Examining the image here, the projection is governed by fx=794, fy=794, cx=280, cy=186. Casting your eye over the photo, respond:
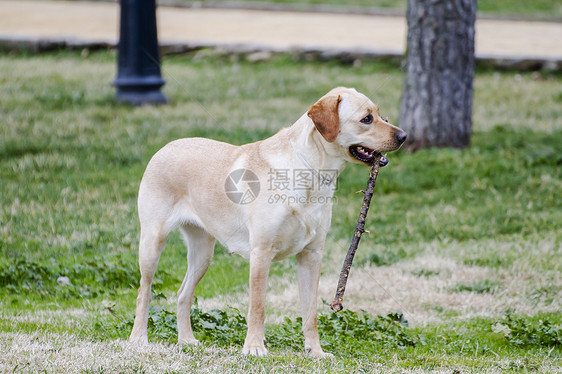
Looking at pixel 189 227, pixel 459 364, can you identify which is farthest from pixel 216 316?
pixel 459 364

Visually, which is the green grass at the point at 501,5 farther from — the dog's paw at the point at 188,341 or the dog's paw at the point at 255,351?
the dog's paw at the point at 255,351

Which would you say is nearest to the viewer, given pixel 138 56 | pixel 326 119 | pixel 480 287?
pixel 326 119

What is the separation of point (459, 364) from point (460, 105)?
579cm

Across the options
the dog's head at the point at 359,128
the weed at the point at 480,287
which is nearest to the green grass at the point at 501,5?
the weed at the point at 480,287

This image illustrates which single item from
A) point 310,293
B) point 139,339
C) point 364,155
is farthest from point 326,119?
point 139,339

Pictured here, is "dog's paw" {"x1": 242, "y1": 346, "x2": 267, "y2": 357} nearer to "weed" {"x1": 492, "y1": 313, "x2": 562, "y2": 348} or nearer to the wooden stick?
the wooden stick

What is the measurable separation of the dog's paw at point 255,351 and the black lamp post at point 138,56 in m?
8.06

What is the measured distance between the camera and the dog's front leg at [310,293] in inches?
200

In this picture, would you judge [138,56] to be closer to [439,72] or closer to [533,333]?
[439,72]

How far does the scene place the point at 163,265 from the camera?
7.39 m

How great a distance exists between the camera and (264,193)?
4.87m

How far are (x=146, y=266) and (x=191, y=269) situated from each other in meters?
0.33

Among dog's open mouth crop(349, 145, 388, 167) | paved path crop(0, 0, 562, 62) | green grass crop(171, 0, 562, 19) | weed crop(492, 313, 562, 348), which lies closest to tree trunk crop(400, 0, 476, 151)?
weed crop(492, 313, 562, 348)

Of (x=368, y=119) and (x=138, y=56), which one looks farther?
(x=138, y=56)
